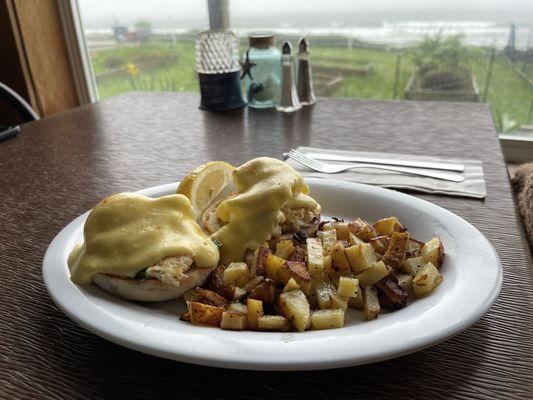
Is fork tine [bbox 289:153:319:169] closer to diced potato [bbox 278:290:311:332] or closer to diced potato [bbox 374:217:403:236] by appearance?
diced potato [bbox 374:217:403:236]

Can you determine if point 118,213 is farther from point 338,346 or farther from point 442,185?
point 442,185

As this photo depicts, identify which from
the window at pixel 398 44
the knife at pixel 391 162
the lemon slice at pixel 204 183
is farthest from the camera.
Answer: the window at pixel 398 44

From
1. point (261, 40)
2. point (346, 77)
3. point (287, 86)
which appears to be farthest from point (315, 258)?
point (346, 77)

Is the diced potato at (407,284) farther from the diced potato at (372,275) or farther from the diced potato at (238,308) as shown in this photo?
the diced potato at (238,308)

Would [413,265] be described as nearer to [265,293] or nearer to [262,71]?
[265,293]

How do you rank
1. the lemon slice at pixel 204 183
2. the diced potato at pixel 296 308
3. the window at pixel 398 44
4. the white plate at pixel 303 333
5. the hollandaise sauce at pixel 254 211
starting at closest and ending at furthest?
the white plate at pixel 303 333 < the diced potato at pixel 296 308 < the hollandaise sauce at pixel 254 211 < the lemon slice at pixel 204 183 < the window at pixel 398 44

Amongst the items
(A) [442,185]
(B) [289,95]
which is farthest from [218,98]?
(A) [442,185]

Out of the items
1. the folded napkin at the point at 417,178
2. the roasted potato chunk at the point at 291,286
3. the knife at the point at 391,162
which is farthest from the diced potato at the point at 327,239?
the knife at the point at 391,162
